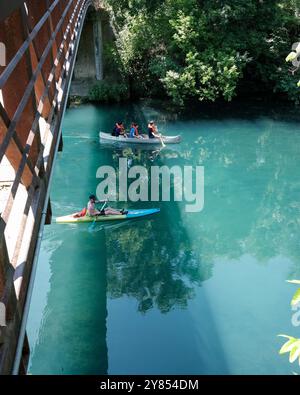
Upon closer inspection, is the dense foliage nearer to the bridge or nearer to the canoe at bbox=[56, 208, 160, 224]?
the canoe at bbox=[56, 208, 160, 224]

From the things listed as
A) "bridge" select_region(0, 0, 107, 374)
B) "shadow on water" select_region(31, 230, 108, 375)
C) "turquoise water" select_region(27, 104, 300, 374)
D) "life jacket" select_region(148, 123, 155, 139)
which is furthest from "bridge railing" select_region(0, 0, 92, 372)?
"life jacket" select_region(148, 123, 155, 139)

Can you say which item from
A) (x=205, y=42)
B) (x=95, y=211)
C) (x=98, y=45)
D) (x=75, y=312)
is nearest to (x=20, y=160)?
(x=75, y=312)

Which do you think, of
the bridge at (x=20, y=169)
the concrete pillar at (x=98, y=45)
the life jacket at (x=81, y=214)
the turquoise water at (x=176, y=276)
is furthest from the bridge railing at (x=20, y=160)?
the concrete pillar at (x=98, y=45)

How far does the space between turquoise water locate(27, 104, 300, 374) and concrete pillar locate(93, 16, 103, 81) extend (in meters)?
5.89

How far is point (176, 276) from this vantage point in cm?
938

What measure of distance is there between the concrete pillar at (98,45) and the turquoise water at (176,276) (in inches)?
232

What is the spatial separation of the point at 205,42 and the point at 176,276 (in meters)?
11.2

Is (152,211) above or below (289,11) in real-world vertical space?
below

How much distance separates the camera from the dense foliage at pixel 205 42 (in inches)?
667

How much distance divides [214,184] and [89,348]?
706 centimetres

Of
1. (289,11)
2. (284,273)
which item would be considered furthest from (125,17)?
(284,273)

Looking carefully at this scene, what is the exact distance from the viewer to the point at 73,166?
14.1 m

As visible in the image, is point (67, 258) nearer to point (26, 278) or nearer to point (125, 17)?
point (26, 278)

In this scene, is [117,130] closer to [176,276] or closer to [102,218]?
[102,218]
